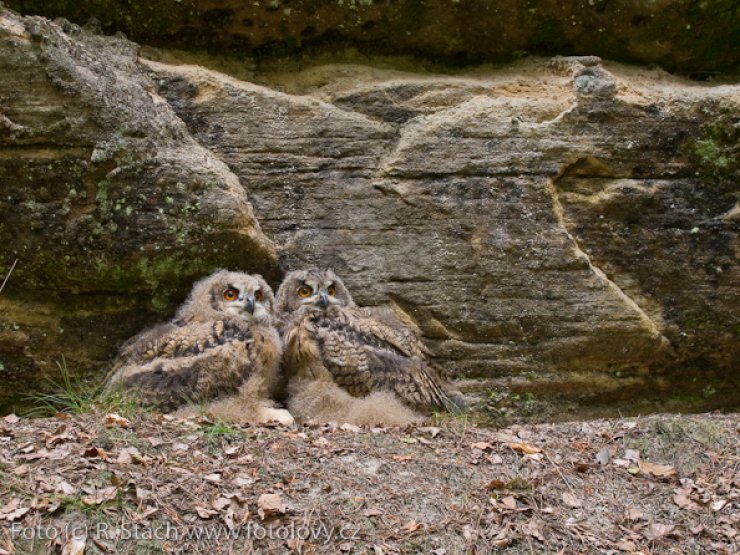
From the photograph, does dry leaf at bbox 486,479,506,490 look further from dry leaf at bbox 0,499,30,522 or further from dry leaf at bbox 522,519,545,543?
dry leaf at bbox 0,499,30,522

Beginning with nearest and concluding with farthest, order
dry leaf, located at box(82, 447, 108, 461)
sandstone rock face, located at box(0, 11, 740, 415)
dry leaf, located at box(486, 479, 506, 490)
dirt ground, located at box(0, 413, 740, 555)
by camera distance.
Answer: dirt ground, located at box(0, 413, 740, 555)
dry leaf, located at box(82, 447, 108, 461)
dry leaf, located at box(486, 479, 506, 490)
sandstone rock face, located at box(0, 11, 740, 415)

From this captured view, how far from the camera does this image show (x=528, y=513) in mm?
4824

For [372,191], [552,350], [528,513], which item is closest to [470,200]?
[372,191]

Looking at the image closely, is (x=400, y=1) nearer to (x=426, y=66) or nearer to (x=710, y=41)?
(x=426, y=66)

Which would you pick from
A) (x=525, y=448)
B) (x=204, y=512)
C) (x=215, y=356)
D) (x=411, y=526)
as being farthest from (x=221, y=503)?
(x=525, y=448)

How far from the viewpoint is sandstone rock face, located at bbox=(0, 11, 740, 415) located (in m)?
6.60

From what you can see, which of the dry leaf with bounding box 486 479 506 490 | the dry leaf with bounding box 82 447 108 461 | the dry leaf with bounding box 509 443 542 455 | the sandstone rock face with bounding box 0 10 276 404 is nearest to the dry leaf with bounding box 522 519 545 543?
the dry leaf with bounding box 486 479 506 490

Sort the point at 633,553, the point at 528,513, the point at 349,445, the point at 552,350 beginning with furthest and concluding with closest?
the point at 552,350 → the point at 349,445 → the point at 528,513 → the point at 633,553

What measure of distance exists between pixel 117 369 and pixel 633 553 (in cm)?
356

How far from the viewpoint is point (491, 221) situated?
22.0 ft

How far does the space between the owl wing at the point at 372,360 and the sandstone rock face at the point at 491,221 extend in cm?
43

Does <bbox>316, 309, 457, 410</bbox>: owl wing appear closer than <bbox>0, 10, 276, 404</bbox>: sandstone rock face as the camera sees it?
No

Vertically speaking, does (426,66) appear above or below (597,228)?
above

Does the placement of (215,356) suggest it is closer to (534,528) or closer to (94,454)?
(94,454)
